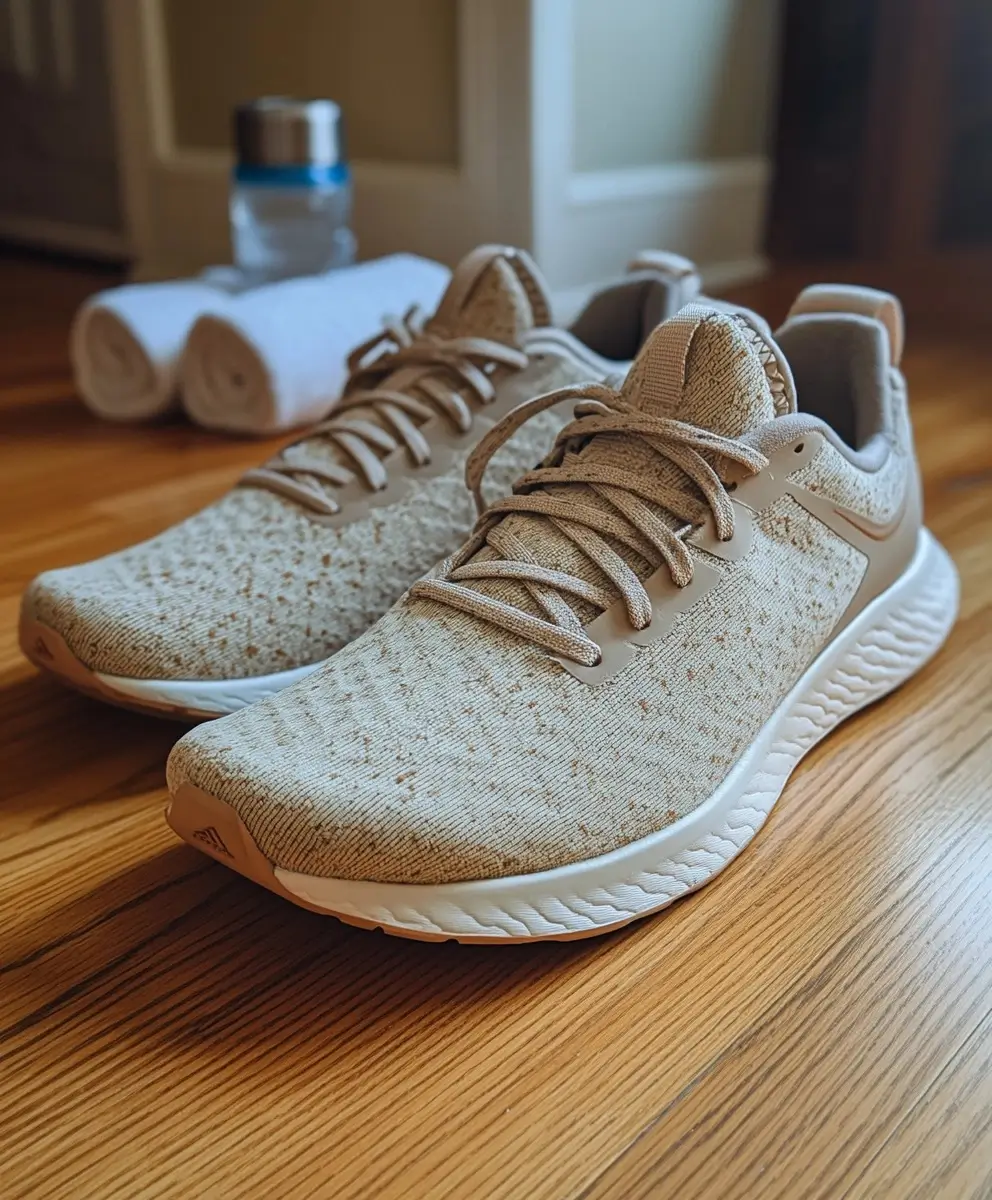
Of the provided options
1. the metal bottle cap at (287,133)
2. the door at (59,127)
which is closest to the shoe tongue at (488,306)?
the metal bottle cap at (287,133)

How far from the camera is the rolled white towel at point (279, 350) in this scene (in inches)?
48.1

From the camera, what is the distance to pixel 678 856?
20.0 inches

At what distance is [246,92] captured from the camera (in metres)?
1.98

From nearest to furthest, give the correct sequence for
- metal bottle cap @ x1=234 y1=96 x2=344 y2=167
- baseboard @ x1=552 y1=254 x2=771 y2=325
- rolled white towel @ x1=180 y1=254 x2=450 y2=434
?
rolled white towel @ x1=180 y1=254 x2=450 y2=434 < metal bottle cap @ x1=234 y1=96 x2=344 y2=167 < baseboard @ x1=552 y1=254 x2=771 y2=325

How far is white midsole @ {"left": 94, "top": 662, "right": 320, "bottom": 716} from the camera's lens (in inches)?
24.5

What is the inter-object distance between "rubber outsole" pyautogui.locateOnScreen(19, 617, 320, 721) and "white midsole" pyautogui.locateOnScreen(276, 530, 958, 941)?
0.20 meters

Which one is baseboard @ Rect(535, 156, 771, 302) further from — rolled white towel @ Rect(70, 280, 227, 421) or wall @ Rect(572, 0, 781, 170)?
rolled white towel @ Rect(70, 280, 227, 421)

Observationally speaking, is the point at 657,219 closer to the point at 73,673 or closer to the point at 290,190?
the point at 290,190

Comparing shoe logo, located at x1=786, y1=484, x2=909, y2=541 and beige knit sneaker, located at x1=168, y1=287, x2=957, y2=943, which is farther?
shoe logo, located at x1=786, y1=484, x2=909, y2=541

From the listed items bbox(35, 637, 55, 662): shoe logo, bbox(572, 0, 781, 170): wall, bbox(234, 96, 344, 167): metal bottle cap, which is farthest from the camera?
bbox(572, 0, 781, 170): wall

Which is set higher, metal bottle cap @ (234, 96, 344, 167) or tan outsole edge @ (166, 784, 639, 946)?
metal bottle cap @ (234, 96, 344, 167)

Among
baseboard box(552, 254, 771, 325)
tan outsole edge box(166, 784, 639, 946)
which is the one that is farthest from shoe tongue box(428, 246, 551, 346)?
baseboard box(552, 254, 771, 325)

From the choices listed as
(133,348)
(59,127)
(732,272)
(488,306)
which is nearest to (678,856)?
(488,306)

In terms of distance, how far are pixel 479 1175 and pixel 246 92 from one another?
194 cm
